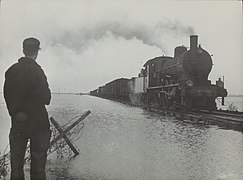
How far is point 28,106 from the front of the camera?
326cm

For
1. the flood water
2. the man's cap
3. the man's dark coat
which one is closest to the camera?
the man's dark coat

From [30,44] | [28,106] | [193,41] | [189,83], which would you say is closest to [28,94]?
[28,106]

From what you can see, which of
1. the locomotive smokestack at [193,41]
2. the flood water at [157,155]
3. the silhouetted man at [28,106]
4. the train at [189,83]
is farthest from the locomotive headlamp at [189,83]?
the silhouetted man at [28,106]

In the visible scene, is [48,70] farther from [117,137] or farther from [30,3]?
[117,137]

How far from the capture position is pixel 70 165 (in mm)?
5645

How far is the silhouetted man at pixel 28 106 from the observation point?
326 cm

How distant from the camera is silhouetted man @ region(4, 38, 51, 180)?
3.26 meters

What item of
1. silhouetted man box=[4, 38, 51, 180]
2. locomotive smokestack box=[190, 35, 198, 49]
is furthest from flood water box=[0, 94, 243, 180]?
locomotive smokestack box=[190, 35, 198, 49]

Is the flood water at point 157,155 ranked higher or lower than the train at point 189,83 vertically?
lower

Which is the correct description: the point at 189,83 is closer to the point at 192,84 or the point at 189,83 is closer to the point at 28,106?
the point at 192,84

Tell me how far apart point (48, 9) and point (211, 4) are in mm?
2562

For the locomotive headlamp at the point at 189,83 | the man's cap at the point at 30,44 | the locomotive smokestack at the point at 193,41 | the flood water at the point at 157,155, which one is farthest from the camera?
the locomotive smokestack at the point at 193,41

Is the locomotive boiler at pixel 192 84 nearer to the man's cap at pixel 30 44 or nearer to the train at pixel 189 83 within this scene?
the train at pixel 189 83

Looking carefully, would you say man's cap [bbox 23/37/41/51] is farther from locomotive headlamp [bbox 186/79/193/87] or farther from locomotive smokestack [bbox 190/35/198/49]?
locomotive smokestack [bbox 190/35/198/49]
